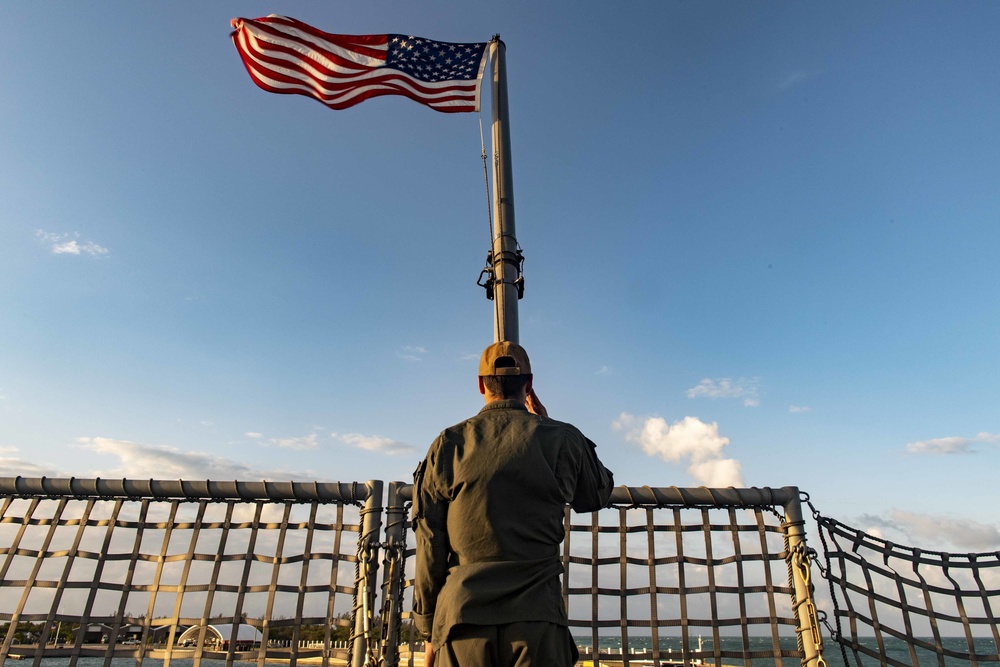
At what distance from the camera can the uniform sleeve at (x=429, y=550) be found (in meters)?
1.82

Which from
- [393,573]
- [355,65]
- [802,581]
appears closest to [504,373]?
[393,573]

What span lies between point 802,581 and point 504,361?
265cm

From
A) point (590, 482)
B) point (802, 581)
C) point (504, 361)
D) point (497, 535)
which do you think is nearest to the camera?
point (497, 535)

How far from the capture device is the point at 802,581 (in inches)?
138

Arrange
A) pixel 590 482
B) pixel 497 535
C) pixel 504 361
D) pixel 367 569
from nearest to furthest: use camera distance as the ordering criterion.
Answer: pixel 497 535, pixel 590 482, pixel 504 361, pixel 367 569

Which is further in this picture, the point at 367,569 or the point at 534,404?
the point at 367,569

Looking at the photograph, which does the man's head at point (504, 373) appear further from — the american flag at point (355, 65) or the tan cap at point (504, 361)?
the american flag at point (355, 65)

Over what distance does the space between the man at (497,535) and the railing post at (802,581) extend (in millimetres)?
2226

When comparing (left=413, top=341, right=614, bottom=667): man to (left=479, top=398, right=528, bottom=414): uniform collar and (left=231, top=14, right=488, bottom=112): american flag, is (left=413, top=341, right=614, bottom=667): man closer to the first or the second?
(left=479, top=398, right=528, bottom=414): uniform collar

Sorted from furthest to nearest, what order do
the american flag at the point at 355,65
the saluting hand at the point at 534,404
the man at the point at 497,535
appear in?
1. the american flag at the point at 355,65
2. the saluting hand at the point at 534,404
3. the man at the point at 497,535

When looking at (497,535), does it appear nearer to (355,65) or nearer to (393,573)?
(393,573)

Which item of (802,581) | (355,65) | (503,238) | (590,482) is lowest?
(802,581)

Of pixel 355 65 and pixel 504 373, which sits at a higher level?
pixel 355 65

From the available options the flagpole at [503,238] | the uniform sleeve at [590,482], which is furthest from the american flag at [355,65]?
the uniform sleeve at [590,482]
